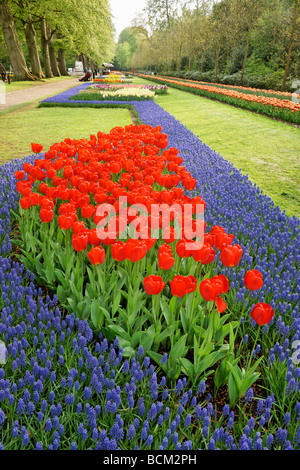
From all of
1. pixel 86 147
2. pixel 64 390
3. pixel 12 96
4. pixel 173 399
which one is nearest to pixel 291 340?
pixel 173 399

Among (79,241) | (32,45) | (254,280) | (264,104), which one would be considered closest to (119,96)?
(264,104)

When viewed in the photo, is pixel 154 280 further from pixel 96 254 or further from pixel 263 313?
pixel 263 313

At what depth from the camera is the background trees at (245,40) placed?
25.5m

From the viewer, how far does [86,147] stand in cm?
475

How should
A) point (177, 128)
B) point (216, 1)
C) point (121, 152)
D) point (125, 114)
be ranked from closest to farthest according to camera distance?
→ point (121, 152) < point (177, 128) < point (125, 114) < point (216, 1)

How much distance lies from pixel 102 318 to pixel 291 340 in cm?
133

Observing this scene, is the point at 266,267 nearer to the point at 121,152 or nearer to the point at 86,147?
the point at 121,152

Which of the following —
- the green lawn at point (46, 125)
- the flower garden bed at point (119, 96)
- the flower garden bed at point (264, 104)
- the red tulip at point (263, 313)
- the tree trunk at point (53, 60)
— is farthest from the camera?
the tree trunk at point (53, 60)

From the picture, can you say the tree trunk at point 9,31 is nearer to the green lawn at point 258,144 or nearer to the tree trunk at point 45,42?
the tree trunk at point 45,42

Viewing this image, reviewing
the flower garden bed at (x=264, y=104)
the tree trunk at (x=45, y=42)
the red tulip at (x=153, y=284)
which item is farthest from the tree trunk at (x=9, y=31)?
the red tulip at (x=153, y=284)

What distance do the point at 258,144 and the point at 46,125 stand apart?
7.50m

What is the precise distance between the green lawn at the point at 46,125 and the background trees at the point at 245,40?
12824 millimetres

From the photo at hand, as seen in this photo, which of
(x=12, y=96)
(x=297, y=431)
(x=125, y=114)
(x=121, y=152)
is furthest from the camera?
(x=12, y=96)

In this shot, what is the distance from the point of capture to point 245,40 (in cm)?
3572
